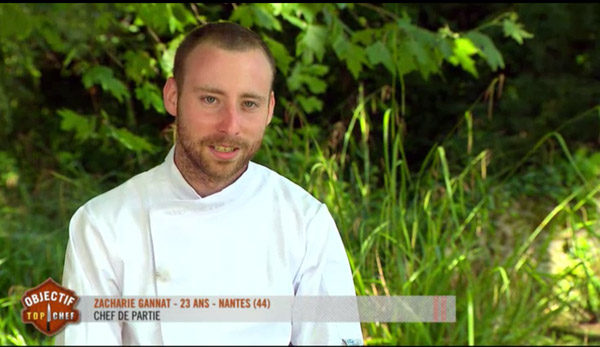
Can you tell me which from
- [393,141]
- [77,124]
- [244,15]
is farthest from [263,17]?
[393,141]

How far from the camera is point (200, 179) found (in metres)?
1.49

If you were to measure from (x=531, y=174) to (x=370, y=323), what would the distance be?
2.15 metres

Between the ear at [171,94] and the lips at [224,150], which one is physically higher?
the ear at [171,94]

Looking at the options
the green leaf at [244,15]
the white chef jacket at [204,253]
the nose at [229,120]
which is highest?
the green leaf at [244,15]

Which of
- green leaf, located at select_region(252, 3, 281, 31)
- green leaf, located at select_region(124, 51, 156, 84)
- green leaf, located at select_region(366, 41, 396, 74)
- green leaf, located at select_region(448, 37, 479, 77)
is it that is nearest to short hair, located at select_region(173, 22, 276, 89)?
green leaf, located at select_region(252, 3, 281, 31)

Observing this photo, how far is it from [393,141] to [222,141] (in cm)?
275

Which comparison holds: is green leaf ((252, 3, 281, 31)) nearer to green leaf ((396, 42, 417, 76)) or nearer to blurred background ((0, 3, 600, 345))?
blurred background ((0, 3, 600, 345))

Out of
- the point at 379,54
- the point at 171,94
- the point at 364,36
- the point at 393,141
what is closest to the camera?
→ the point at 171,94

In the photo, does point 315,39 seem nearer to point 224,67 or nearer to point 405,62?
point 405,62

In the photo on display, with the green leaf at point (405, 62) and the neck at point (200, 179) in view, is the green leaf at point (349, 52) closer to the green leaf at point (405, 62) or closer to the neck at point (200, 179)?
the green leaf at point (405, 62)

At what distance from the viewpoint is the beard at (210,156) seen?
1411 millimetres

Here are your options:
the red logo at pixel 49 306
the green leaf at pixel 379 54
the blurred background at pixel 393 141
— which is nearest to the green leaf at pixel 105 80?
the blurred background at pixel 393 141

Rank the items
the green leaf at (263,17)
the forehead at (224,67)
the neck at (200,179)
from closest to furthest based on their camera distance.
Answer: the forehead at (224,67) < the neck at (200,179) < the green leaf at (263,17)

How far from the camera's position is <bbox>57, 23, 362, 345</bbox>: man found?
138cm
